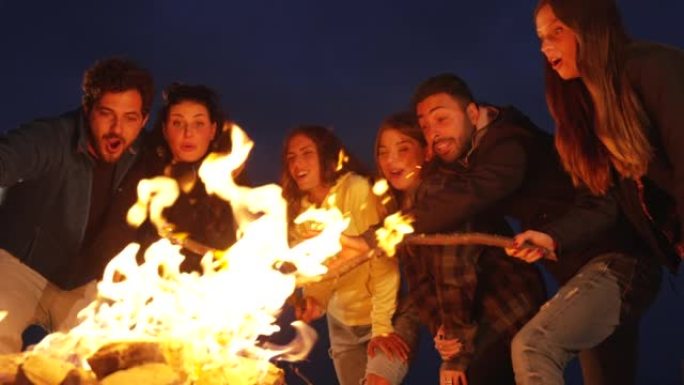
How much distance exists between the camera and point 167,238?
15.9 ft

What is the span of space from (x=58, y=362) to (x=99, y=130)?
6.80 feet

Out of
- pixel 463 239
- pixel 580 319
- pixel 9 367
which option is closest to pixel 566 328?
pixel 580 319

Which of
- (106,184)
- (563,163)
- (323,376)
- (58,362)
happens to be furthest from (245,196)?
(323,376)

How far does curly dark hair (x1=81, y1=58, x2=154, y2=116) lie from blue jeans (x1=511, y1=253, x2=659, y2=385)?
3.42 metres

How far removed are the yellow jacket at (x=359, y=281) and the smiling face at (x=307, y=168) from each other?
13 cm

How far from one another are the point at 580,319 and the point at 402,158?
1.96 metres

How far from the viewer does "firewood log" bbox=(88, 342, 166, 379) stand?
3855 millimetres

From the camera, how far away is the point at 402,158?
5270 mm

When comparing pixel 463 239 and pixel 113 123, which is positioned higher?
pixel 113 123

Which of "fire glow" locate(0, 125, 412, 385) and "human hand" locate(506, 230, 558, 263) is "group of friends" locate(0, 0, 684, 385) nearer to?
"human hand" locate(506, 230, 558, 263)

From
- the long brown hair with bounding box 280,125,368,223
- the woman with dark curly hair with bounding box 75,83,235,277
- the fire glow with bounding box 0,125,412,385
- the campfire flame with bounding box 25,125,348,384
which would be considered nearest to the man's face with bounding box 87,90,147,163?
the woman with dark curly hair with bounding box 75,83,235,277

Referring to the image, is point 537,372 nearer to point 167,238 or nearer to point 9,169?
point 167,238

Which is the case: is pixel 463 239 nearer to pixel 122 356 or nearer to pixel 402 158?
pixel 402 158

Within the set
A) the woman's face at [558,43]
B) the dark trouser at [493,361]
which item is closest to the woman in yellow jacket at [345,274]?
the dark trouser at [493,361]
